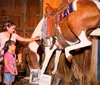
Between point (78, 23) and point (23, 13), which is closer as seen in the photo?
point (78, 23)

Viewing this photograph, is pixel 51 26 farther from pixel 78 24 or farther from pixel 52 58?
pixel 52 58

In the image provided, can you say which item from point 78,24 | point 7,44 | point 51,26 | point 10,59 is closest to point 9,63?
point 10,59

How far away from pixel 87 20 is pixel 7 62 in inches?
48.2

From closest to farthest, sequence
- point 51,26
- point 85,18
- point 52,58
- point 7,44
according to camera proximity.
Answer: point 85,18 → point 51,26 → point 7,44 → point 52,58

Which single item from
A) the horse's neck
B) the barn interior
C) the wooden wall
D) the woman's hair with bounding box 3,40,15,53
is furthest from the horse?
the wooden wall

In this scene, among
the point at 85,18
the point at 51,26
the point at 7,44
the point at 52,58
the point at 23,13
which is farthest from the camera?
the point at 23,13

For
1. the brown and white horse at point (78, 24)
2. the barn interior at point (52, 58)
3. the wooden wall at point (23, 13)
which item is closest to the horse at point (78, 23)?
the brown and white horse at point (78, 24)

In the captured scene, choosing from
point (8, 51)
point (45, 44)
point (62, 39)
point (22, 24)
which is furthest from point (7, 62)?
point (22, 24)

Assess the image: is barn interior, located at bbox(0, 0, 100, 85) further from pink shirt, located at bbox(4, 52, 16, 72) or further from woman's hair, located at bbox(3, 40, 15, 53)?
woman's hair, located at bbox(3, 40, 15, 53)

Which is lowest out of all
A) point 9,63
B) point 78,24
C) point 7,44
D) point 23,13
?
point 9,63

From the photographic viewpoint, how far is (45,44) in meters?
3.39

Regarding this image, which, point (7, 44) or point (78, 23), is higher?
point (78, 23)

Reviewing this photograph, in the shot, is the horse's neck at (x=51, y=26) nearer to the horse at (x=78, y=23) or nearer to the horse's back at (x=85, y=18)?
the horse at (x=78, y=23)

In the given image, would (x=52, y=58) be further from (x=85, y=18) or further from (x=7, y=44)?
(x=85, y=18)
